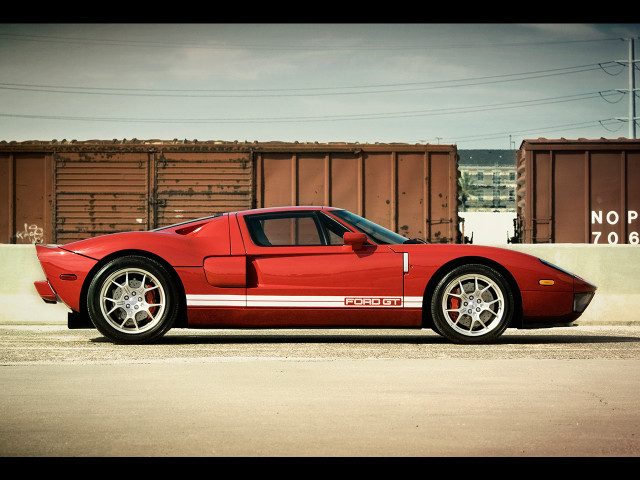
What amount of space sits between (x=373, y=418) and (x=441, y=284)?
308 cm

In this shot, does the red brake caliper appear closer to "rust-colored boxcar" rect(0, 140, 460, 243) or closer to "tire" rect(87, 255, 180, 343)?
"tire" rect(87, 255, 180, 343)

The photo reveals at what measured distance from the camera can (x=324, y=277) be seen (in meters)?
→ 6.79

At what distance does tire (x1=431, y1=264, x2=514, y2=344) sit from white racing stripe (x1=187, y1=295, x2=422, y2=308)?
0.21 m

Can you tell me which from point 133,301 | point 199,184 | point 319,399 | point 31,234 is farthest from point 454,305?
point 31,234

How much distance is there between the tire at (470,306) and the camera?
22.1ft

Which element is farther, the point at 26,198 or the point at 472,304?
the point at 26,198

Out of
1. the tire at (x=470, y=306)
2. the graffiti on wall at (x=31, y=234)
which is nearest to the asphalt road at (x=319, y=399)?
the tire at (x=470, y=306)

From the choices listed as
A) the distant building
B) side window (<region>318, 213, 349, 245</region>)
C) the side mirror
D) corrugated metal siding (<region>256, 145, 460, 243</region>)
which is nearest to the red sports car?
the side mirror

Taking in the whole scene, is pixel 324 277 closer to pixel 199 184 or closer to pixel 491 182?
pixel 199 184

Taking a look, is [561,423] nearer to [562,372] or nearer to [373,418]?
[373,418]

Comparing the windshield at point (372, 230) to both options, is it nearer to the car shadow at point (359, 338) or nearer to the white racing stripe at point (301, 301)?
the white racing stripe at point (301, 301)

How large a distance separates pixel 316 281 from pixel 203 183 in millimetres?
7964

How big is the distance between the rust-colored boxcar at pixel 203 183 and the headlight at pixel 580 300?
23.6 ft
